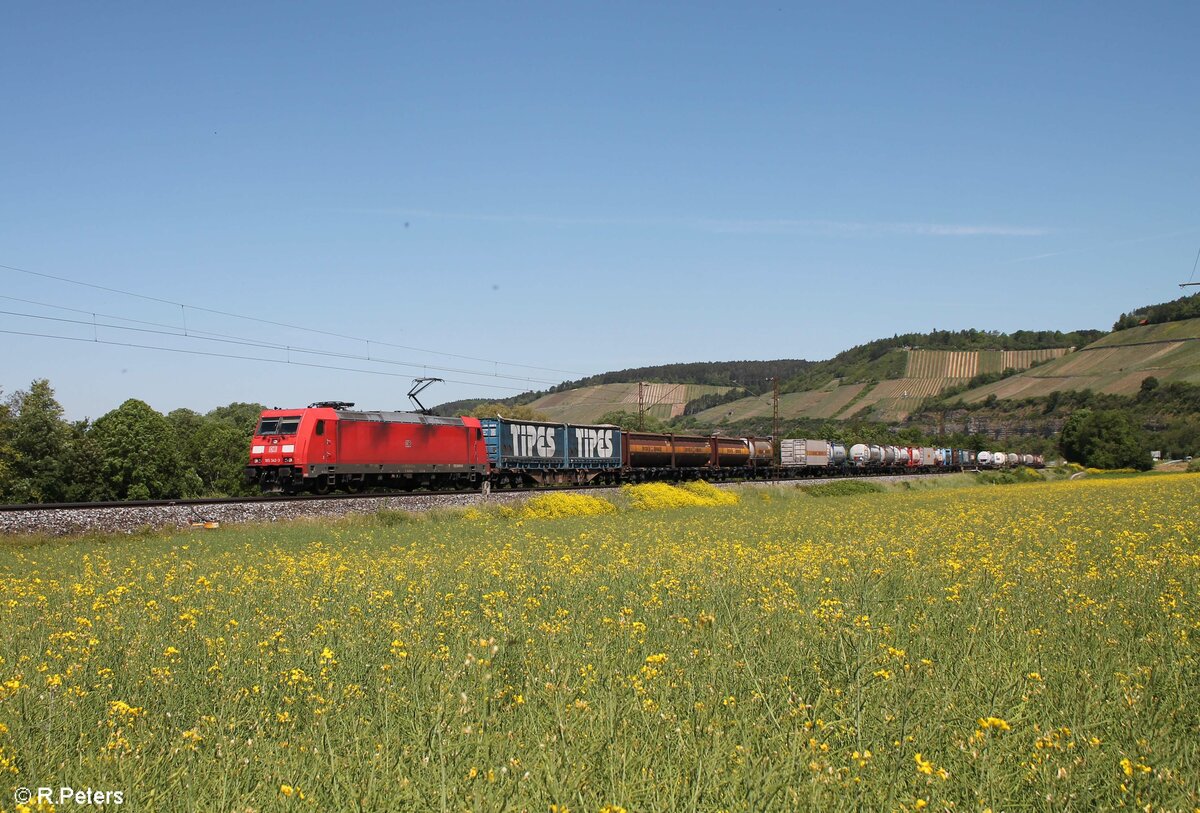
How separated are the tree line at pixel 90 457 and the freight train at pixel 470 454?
3156 centimetres

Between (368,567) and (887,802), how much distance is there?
32.6ft

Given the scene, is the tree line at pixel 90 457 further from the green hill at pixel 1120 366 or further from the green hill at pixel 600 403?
the green hill at pixel 1120 366

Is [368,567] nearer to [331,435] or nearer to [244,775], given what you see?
[244,775]

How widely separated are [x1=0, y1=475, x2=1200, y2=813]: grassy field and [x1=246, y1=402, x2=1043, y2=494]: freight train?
22.7 meters

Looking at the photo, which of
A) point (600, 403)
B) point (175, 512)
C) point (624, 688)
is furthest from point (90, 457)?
point (600, 403)

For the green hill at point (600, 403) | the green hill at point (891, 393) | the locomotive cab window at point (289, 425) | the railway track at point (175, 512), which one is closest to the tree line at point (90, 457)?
the locomotive cab window at point (289, 425)

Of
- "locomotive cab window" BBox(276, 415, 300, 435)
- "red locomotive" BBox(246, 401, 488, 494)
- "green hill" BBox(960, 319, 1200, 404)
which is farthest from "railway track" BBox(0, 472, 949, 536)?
"green hill" BBox(960, 319, 1200, 404)

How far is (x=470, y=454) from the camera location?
41594mm

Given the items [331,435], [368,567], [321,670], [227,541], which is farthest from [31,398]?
[321,670]

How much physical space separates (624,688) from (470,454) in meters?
36.6

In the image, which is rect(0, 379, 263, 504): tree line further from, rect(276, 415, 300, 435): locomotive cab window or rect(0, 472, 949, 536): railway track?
rect(0, 472, 949, 536): railway track

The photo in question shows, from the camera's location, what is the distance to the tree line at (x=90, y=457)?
225 feet

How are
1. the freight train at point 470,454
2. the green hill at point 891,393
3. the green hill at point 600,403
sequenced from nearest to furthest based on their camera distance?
the freight train at point 470,454 → the green hill at point 600,403 → the green hill at point 891,393

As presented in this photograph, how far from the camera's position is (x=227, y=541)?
21234 millimetres
